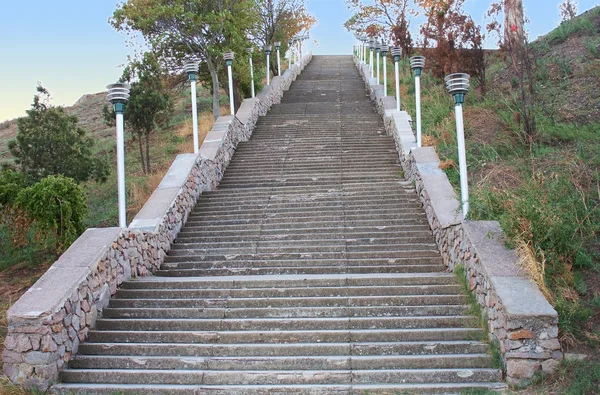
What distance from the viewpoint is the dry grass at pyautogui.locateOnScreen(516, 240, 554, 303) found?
6379 mm

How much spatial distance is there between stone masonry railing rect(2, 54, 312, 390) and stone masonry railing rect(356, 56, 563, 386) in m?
4.37

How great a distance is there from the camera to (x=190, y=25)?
17453mm

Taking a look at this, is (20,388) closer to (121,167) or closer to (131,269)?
(131,269)

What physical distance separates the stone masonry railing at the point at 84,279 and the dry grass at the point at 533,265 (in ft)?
16.6

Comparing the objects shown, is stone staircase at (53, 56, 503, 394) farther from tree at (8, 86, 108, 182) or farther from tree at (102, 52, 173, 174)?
tree at (102, 52, 173, 174)

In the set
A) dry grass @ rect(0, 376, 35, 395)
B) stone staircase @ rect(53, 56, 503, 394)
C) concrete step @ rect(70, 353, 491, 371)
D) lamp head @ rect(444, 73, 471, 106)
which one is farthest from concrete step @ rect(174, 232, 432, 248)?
dry grass @ rect(0, 376, 35, 395)

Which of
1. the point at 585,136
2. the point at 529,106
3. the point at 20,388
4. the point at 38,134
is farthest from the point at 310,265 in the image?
the point at 38,134

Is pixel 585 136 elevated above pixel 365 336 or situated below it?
above

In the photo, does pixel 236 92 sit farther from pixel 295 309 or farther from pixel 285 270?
pixel 295 309

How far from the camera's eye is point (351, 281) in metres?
7.98

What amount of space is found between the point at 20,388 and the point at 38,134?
10456mm

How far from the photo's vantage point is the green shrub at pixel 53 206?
9.93 m

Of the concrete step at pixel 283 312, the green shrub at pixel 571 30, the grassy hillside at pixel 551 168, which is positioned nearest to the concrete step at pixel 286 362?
the concrete step at pixel 283 312

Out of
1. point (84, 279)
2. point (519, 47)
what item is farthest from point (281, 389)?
point (519, 47)
